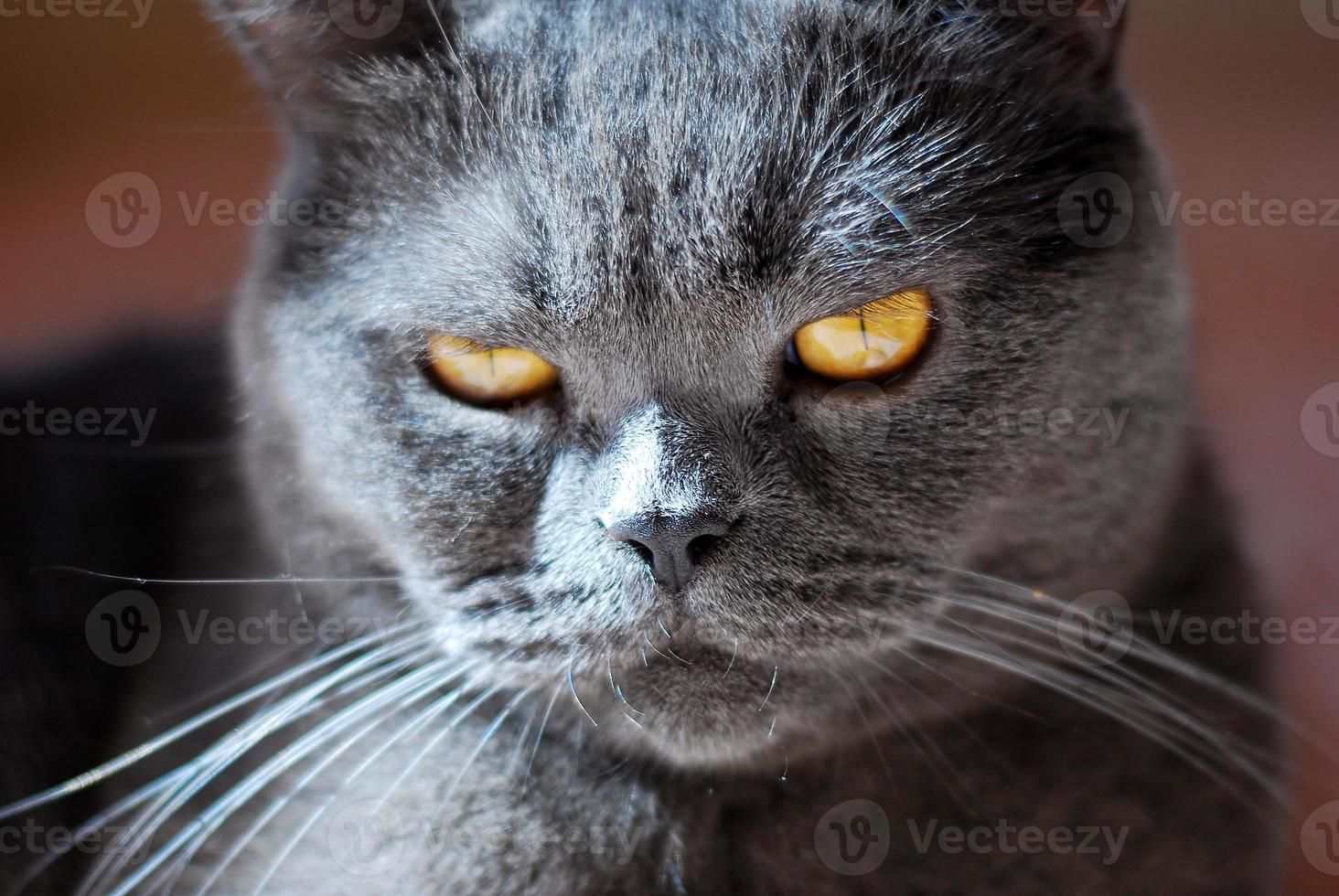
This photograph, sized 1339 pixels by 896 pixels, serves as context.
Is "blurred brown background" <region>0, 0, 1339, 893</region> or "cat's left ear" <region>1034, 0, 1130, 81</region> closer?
"cat's left ear" <region>1034, 0, 1130, 81</region>

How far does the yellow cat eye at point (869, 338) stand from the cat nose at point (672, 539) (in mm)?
140

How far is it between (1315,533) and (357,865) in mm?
1225

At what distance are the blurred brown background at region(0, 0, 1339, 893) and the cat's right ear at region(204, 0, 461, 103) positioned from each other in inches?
2.8

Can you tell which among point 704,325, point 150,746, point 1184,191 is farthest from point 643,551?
point 1184,191

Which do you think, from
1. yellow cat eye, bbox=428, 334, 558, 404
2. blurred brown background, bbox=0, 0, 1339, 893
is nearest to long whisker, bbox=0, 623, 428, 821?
yellow cat eye, bbox=428, 334, 558, 404

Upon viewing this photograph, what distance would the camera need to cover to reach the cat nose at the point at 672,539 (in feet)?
2.29

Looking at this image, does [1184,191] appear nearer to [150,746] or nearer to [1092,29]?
[1092,29]

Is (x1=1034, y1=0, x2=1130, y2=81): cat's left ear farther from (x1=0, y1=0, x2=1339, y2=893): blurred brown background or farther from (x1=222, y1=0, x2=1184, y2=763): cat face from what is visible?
(x1=0, y1=0, x2=1339, y2=893): blurred brown background

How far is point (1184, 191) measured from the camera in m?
1.22

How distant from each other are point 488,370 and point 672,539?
20cm

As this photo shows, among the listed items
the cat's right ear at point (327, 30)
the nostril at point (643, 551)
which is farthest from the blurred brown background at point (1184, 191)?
the nostril at point (643, 551)

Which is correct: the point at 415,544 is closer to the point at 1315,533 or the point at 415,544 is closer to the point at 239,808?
the point at 239,808

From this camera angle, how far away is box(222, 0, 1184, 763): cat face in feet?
2.45

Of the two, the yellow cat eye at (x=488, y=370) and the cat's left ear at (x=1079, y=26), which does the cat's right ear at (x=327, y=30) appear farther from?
the cat's left ear at (x=1079, y=26)
